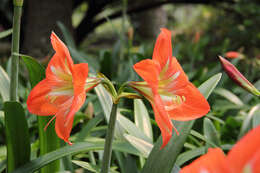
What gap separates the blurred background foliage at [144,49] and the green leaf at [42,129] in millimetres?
229

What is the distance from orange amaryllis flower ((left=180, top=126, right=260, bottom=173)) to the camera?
30cm

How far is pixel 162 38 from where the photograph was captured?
632 mm

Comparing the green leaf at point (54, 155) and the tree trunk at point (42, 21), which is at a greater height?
the tree trunk at point (42, 21)

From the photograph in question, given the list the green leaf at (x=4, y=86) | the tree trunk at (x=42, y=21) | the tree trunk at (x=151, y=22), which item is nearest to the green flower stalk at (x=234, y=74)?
the green leaf at (x=4, y=86)

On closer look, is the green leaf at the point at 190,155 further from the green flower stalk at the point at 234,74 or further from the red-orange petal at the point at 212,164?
the red-orange petal at the point at 212,164

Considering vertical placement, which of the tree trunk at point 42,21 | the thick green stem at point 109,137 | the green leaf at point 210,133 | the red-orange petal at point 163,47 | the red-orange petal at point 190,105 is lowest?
the green leaf at point 210,133

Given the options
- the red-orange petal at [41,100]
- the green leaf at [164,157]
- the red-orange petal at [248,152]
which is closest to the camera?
the red-orange petal at [248,152]

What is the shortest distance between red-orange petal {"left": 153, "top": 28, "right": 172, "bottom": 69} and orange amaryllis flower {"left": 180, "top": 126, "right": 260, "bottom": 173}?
→ 0.35 metres

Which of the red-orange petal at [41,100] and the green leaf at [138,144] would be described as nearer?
the red-orange petal at [41,100]

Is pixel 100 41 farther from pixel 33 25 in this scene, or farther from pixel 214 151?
pixel 214 151

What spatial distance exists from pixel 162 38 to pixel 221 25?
491cm

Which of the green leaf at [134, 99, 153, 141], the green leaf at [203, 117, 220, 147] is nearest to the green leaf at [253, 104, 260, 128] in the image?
the green leaf at [203, 117, 220, 147]

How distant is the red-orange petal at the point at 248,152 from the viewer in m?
0.30

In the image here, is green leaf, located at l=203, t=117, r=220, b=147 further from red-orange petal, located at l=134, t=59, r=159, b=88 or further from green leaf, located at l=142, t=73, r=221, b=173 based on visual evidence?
red-orange petal, located at l=134, t=59, r=159, b=88
